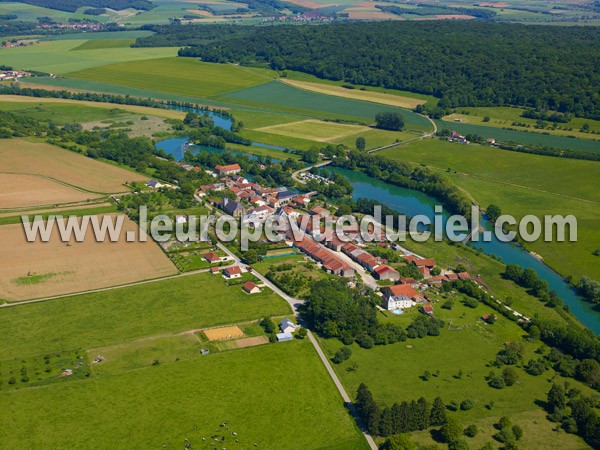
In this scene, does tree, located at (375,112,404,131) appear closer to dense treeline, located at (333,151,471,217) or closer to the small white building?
dense treeline, located at (333,151,471,217)

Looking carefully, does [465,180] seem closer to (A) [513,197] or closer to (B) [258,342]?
(A) [513,197]

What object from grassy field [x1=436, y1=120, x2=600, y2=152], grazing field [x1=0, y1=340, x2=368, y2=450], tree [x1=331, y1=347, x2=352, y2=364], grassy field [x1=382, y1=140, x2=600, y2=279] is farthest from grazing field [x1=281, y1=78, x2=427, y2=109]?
grazing field [x1=0, y1=340, x2=368, y2=450]

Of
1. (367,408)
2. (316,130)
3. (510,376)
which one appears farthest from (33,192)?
(510,376)

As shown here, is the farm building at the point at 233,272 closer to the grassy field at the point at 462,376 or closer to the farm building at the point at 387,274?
the farm building at the point at 387,274

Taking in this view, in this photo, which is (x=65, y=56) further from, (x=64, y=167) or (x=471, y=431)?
(x=471, y=431)

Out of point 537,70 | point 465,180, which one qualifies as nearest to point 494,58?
point 537,70

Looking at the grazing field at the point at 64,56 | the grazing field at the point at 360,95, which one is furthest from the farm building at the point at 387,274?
the grazing field at the point at 64,56
